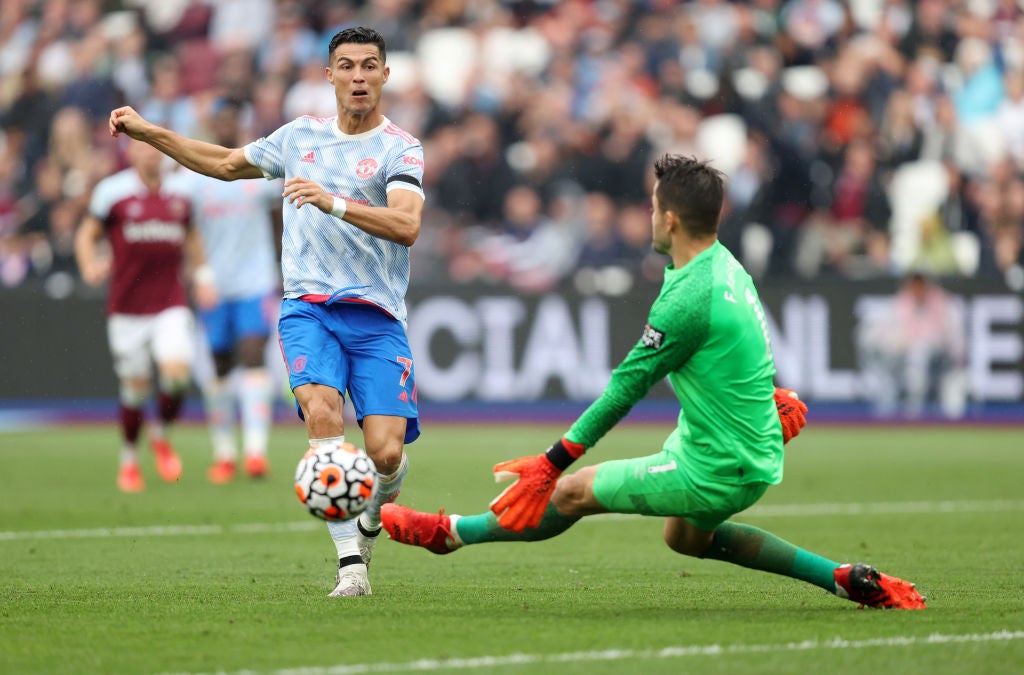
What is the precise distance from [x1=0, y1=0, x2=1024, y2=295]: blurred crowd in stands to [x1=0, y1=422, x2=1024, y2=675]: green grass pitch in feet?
19.7

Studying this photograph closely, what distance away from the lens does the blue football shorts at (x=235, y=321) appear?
14.4 metres

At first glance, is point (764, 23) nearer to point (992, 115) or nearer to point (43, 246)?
point (992, 115)

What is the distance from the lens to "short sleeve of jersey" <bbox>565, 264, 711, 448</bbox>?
6.55m

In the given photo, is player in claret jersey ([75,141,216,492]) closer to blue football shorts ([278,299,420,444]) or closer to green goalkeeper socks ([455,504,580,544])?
blue football shorts ([278,299,420,444])

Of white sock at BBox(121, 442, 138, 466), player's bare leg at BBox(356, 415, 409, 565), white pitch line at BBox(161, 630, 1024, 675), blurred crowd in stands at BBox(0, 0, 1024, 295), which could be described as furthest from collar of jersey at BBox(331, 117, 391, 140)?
blurred crowd in stands at BBox(0, 0, 1024, 295)

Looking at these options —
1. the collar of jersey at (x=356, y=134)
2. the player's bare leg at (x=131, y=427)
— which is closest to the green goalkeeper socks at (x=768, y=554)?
the collar of jersey at (x=356, y=134)

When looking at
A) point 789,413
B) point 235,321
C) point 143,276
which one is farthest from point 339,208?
point 235,321

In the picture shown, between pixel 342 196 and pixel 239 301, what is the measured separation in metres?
6.81

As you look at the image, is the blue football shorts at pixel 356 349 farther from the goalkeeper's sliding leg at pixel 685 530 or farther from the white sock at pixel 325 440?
the goalkeeper's sliding leg at pixel 685 530

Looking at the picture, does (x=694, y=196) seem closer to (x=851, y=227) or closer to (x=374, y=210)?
(x=374, y=210)

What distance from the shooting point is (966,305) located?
19.4m

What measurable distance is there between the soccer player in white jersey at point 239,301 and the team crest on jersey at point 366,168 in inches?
261

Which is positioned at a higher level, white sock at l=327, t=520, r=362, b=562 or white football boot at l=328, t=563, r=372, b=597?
white sock at l=327, t=520, r=362, b=562

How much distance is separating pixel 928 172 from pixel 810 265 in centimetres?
204
